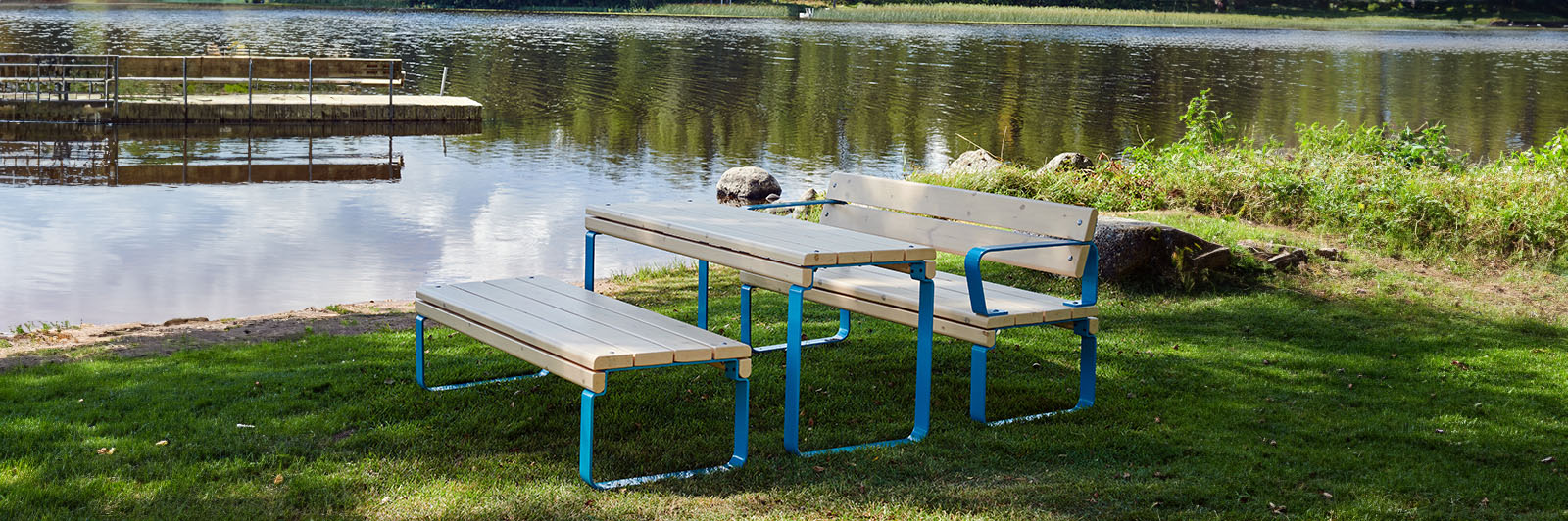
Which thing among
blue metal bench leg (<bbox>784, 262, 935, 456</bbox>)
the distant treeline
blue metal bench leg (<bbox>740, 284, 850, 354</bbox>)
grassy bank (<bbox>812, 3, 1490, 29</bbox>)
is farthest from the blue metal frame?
the distant treeline

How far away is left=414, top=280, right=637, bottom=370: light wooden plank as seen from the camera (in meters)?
3.94

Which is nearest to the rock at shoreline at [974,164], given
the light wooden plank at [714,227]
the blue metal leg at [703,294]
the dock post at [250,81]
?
the blue metal leg at [703,294]

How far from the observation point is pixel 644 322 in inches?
179

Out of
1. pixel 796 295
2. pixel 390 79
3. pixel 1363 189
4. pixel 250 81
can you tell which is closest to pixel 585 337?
pixel 796 295

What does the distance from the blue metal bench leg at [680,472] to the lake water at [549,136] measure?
5024mm

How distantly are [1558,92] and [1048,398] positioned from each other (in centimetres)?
3329

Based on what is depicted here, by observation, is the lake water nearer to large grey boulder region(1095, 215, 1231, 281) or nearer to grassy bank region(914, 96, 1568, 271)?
large grey boulder region(1095, 215, 1231, 281)

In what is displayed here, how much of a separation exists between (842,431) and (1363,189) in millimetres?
6422

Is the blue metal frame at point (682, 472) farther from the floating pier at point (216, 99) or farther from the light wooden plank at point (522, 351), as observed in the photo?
the floating pier at point (216, 99)

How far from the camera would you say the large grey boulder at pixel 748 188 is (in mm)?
13938

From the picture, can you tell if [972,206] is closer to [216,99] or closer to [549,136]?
[549,136]

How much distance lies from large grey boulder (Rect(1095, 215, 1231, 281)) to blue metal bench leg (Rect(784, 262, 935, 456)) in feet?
10.5

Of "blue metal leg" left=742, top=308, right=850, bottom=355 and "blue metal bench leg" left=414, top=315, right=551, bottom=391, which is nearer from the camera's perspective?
"blue metal bench leg" left=414, top=315, right=551, bottom=391

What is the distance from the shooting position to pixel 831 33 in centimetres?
5700
